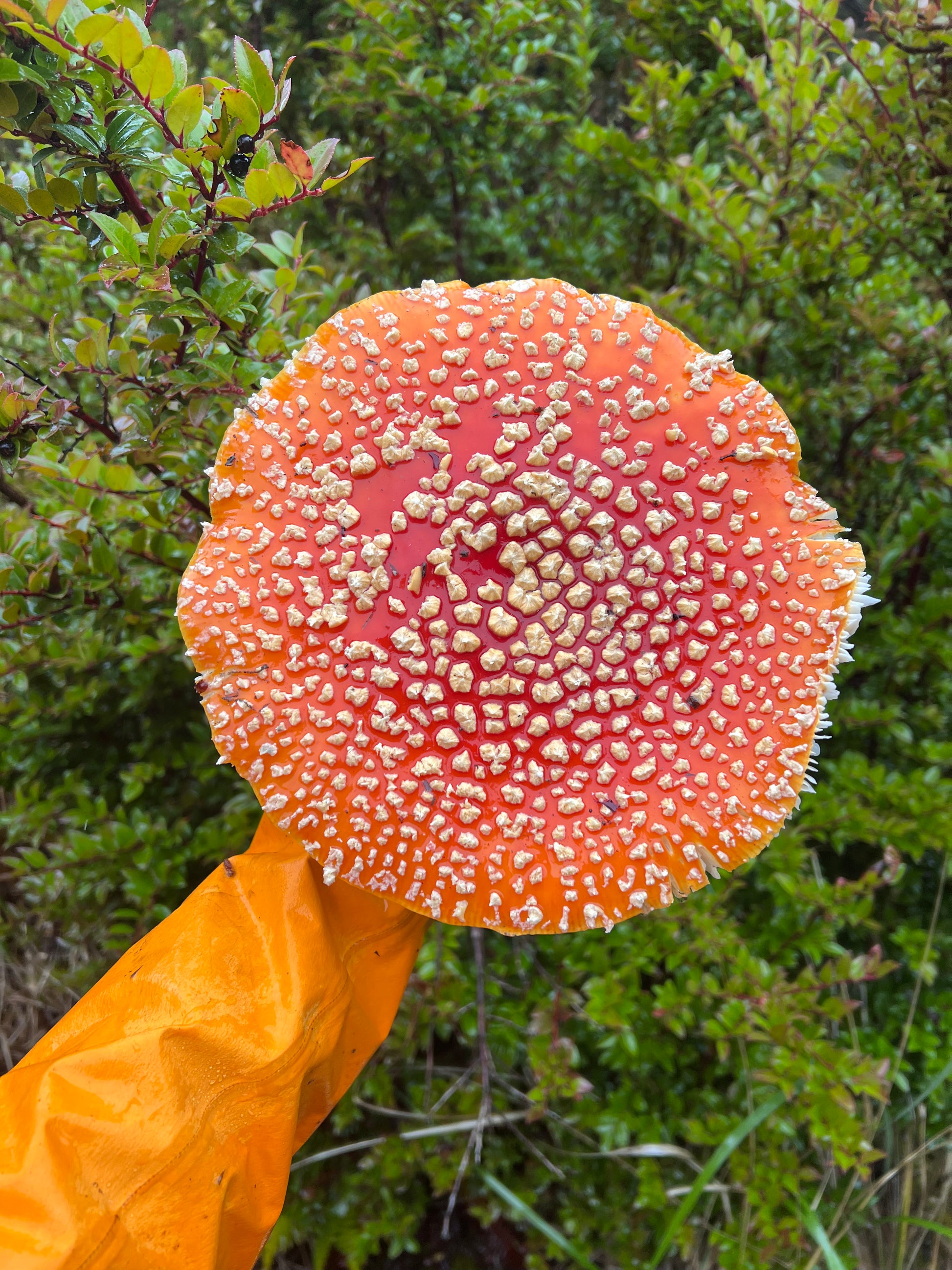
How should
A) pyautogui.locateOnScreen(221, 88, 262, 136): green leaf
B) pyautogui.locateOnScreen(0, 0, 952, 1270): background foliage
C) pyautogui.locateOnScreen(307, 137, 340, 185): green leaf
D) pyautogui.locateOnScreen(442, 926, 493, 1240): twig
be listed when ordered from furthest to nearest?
pyautogui.locateOnScreen(442, 926, 493, 1240): twig
pyautogui.locateOnScreen(0, 0, 952, 1270): background foliage
pyautogui.locateOnScreen(307, 137, 340, 185): green leaf
pyautogui.locateOnScreen(221, 88, 262, 136): green leaf

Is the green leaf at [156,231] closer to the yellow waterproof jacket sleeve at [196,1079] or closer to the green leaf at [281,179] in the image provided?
the green leaf at [281,179]

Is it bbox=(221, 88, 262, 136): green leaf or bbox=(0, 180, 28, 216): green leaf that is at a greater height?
bbox=(221, 88, 262, 136): green leaf

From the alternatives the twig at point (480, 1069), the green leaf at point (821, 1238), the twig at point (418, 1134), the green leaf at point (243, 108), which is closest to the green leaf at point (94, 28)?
the green leaf at point (243, 108)

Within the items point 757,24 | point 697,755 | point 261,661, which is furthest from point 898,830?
point 757,24

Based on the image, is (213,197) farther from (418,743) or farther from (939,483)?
(939,483)

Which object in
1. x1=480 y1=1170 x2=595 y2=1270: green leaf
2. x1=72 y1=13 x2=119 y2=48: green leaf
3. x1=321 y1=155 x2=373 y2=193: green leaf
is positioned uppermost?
x1=72 y1=13 x2=119 y2=48: green leaf

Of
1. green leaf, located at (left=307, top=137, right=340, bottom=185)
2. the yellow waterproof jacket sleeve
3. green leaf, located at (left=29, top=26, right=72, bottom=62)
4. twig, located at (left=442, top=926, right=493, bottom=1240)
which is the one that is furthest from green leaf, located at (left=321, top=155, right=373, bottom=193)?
twig, located at (left=442, top=926, right=493, bottom=1240)

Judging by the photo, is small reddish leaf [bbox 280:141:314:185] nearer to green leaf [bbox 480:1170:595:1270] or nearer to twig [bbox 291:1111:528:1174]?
twig [bbox 291:1111:528:1174]
